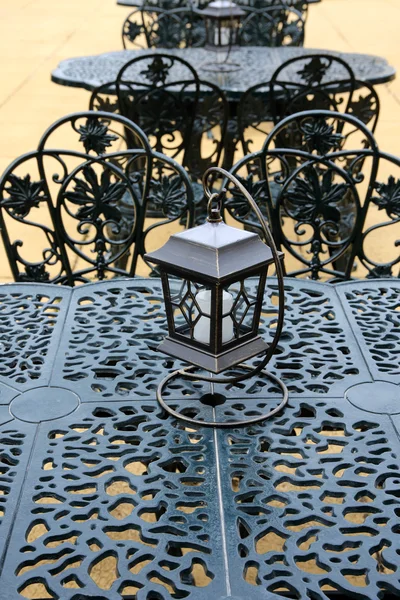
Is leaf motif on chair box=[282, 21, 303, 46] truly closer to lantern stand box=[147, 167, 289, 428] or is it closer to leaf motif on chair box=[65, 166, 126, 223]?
leaf motif on chair box=[65, 166, 126, 223]

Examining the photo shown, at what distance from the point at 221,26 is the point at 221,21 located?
4 cm

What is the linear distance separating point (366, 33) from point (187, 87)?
9381mm

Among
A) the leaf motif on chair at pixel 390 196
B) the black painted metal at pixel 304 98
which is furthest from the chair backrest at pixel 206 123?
the leaf motif on chair at pixel 390 196

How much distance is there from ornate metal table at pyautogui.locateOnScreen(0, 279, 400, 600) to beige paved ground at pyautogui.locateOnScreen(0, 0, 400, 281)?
314 centimetres

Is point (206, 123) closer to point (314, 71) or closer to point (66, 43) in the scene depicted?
point (314, 71)

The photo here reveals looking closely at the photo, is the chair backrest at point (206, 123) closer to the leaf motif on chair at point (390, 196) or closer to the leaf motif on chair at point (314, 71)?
the leaf motif on chair at point (314, 71)

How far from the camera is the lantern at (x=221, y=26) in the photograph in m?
5.81

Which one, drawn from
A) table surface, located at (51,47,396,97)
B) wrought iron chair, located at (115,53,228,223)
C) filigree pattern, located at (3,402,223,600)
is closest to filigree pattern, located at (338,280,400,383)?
filigree pattern, located at (3,402,223,600)

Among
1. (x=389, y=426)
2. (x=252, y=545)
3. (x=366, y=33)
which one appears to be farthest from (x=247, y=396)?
(x=366, y=33)

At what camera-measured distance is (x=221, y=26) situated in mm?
5930

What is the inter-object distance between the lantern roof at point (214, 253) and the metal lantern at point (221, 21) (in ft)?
13.9

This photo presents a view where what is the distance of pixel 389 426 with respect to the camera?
6.80 feet

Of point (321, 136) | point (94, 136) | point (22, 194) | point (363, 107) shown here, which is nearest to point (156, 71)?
point (363, 107)

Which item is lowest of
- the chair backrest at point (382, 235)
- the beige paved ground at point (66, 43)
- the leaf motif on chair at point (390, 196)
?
the beige paved ground at point (66, 43)
